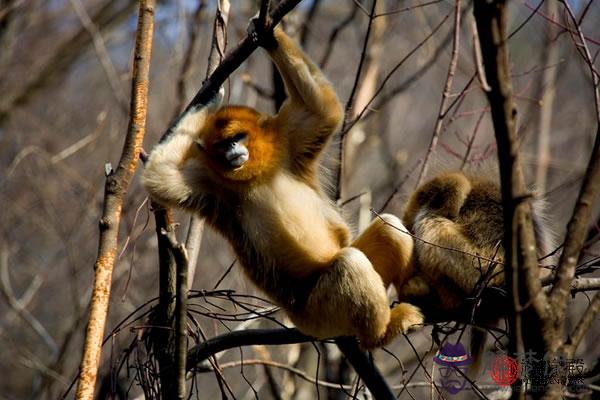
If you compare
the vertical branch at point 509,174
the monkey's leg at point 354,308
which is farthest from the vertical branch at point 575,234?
the monkey's leg at point 354,308

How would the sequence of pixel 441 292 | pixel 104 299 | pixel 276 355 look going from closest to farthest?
pixel 104 299 < pixel 441 292 < pixel 276 355

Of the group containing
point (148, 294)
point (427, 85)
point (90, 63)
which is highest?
point (90, 63)

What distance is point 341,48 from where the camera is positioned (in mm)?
15359

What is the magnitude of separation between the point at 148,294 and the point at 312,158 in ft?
16.5

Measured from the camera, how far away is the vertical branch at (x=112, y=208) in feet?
11.4

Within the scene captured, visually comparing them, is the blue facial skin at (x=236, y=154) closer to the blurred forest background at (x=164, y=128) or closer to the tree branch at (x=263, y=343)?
the tree branch at (x=263, y=343)

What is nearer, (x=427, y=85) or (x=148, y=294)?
(x=148, y=294)

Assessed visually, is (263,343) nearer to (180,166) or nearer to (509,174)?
(180,166)

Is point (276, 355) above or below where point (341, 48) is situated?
below

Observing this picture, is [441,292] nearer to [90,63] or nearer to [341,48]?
[341,48]

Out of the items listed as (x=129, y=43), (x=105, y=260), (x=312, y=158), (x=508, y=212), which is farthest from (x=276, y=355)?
(x=508, y=212)

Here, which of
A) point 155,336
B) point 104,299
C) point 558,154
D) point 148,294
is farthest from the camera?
point 558,154

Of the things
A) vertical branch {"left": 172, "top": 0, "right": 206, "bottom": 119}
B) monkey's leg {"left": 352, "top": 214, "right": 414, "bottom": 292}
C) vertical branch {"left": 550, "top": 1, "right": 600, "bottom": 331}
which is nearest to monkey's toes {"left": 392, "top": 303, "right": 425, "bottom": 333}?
monkey's leg {"left": 352, "top": 214, "right": 414, "bottom": 292}

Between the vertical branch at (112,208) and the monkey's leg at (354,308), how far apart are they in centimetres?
151
